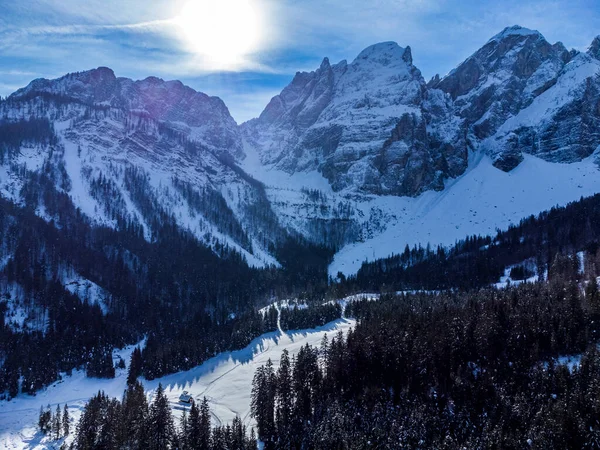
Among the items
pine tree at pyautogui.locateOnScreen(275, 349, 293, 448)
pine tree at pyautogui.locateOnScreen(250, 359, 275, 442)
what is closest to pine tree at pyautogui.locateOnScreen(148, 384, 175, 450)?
pine tree at pyautogui.locateOnScreen(250, 359, 275, 442)

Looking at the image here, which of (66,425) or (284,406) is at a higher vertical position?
(284,406)

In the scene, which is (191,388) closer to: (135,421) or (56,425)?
(56,425)

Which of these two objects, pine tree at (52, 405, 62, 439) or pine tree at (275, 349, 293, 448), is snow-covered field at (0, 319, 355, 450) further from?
pine tree at (275, 349, 293, 448)

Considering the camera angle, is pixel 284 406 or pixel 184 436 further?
pixel 284 406

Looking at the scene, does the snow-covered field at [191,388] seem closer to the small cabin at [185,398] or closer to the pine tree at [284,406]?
the small cabin at [185,398]

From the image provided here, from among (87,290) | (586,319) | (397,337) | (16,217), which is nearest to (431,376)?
(397,337)

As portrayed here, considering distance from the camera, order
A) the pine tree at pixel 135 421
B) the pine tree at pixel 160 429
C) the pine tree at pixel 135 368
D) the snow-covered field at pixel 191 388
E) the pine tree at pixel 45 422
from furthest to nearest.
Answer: the pine tree at pixel 135 368
the pine tree at pixel 45 422
the snow-covered field at pixel 191 388
the pine tree at pixel 160 429
the pine tree at pixel 135 421

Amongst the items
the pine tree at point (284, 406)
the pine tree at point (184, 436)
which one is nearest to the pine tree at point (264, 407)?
the pine tree at point (284, 406)

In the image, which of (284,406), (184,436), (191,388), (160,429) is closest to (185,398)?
(191,388)
